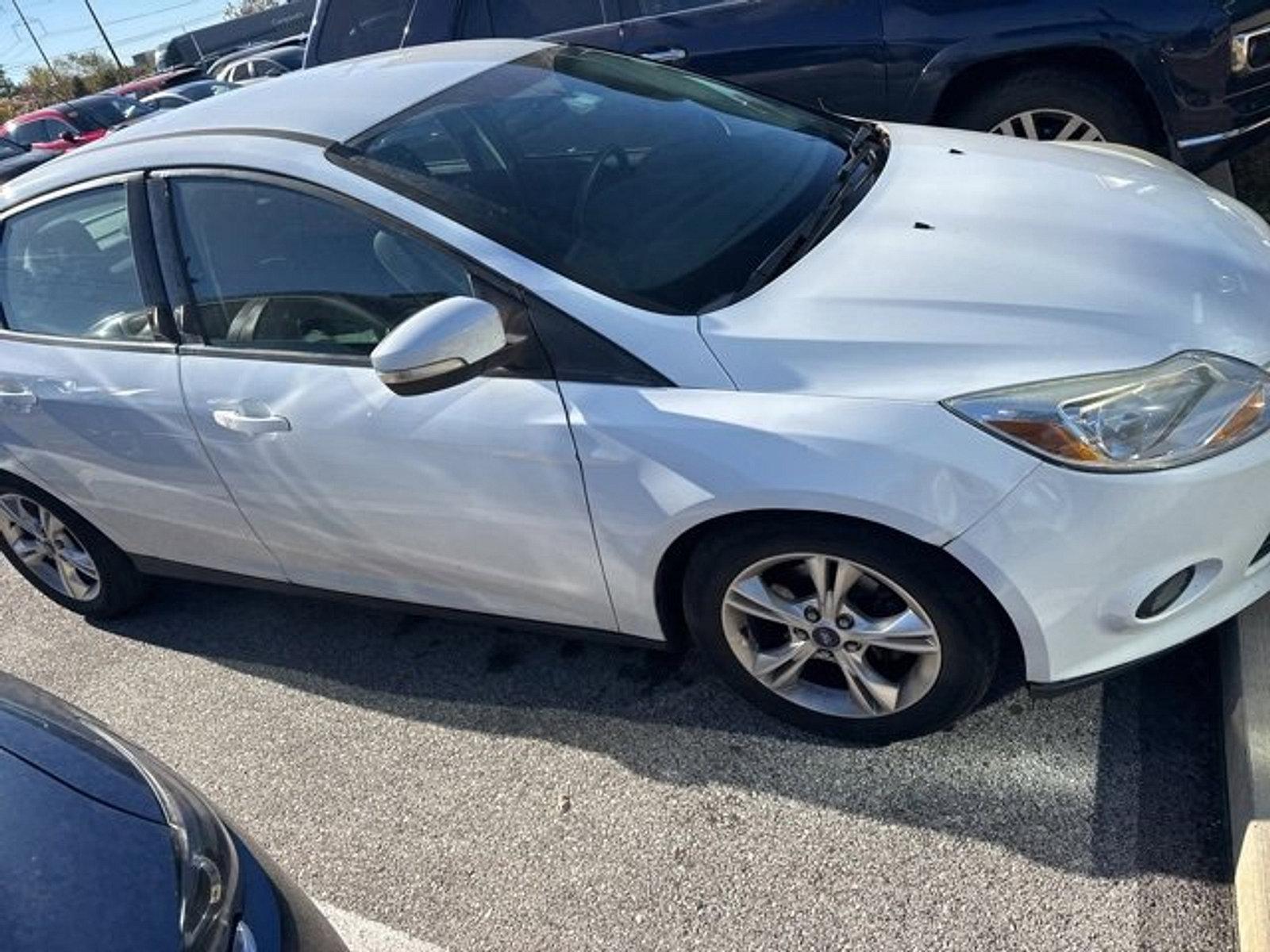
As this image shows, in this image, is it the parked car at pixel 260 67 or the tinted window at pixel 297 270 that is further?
the parked car at pixel 260 67

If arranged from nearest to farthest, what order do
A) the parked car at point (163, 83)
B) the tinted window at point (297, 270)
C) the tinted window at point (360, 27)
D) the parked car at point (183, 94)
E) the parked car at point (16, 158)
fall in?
the tinted window at point (297, 270), the tinted window at point (360, 27), the parked car at point (16, 158), the parked car at point (183, 94), the parked car at point (163, 83)

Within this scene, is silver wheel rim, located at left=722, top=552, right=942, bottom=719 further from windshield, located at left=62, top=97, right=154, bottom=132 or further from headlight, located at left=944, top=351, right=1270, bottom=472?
windshield, located at left=62, top=97, right=154, bottom=132

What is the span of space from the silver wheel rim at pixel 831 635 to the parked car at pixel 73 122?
15.4 metres

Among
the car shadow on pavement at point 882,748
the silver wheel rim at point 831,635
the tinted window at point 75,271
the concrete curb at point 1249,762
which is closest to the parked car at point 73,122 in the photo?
the tinted window at point 75,271

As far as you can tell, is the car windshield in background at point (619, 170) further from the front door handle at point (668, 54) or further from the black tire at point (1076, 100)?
the front door handle at point (668, 54)

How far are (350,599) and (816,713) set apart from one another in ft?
4.58

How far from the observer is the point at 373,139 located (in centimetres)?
285

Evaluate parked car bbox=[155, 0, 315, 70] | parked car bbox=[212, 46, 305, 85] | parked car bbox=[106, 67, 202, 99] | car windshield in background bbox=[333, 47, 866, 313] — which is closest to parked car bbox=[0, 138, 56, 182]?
parked car bbox=[212, 46, 305, 85]

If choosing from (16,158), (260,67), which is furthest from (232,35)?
(16,158)

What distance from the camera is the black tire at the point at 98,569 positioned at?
3.68m

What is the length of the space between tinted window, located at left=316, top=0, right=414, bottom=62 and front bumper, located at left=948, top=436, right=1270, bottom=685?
4.91m

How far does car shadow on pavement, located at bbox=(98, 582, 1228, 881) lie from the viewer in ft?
7.58

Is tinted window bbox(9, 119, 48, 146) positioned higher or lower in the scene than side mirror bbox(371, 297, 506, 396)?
lower

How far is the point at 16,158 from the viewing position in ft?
49.0
